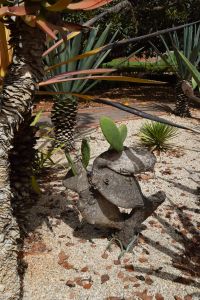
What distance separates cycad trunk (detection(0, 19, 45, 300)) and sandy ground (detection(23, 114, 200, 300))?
1.52 ft

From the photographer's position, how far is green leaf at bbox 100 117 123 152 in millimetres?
2365

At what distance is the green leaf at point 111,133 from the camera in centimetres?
237

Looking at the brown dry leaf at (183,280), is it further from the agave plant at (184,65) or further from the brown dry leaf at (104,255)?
the agave plant at (184,65)

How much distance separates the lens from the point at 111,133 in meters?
2.38

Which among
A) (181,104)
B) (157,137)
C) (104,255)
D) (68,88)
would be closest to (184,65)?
(181,104)

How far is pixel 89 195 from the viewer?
8.68 feet

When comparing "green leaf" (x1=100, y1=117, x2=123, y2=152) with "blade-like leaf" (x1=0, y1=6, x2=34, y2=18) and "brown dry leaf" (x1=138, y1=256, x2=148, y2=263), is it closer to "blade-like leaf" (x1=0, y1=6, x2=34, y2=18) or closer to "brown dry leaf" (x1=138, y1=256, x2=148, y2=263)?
"brown dry leaf" (x1=138, y1=256, x2=148, y2=263)

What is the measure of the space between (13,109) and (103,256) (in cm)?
129

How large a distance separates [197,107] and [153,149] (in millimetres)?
4139

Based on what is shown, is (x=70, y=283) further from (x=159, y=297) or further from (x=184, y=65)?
(x=184, y=65)

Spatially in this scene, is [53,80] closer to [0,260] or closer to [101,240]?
[0,260]

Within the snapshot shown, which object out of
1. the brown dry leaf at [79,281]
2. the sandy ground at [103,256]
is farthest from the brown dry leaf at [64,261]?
the brown dry leaf at [79,281]

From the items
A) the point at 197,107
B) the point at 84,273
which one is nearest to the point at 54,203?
the point at 84,273

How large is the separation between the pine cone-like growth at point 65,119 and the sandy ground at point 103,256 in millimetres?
992
